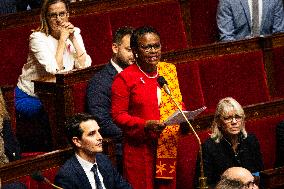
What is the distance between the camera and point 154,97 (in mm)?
1278

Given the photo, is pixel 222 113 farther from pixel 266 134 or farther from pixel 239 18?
pixel 239 18

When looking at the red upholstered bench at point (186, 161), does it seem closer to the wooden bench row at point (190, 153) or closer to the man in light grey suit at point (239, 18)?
the wooden bench row at point (190, 153)

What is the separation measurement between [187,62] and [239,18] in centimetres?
32

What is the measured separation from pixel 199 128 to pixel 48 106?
0.30 metres

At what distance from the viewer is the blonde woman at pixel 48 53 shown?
155 cm

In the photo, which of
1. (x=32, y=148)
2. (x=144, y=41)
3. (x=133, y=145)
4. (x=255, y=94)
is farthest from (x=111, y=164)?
(x=255, y=94)

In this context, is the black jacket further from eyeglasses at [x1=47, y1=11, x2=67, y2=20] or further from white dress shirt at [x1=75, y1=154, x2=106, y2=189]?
eyeglasses at [x1=47, y1=11, x2=67, y2=20]

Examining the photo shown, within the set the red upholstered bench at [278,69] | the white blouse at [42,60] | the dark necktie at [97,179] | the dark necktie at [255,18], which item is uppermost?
the dark necktie at [255,18]

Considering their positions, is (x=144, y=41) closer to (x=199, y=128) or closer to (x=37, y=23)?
(x=199, y=128)

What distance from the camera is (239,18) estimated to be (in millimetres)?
1889

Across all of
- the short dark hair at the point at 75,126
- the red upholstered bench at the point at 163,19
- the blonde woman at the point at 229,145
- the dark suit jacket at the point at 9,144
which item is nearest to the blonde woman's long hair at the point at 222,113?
the blonde woman at the point at 229,145

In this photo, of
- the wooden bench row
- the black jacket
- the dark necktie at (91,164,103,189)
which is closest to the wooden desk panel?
the wooden bench row

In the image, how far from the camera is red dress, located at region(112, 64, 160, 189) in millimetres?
1274

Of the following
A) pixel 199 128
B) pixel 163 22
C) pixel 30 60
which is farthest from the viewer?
pixel 163 22
